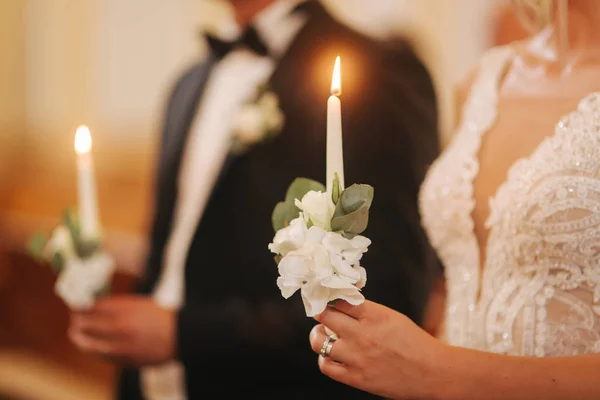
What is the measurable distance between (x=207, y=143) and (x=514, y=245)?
2.87 ft

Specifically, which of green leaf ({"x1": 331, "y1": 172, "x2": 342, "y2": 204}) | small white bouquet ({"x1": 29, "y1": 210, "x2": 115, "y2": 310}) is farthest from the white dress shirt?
green leaf ({"x1": 331, "y1": 172, "x2": 342, "y2": 204})

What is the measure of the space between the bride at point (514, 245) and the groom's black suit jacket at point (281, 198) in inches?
4.8

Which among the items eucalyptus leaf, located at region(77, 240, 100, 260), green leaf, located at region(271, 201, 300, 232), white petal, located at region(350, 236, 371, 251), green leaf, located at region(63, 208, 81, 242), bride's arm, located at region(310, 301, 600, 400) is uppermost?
green leaf, located at region(63, 208, 81, 242)

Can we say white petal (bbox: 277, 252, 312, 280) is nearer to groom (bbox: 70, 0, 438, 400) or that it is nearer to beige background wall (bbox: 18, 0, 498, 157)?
groom (bbox: 70, 0, 438, 400)

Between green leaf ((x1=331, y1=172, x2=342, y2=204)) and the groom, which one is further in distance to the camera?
the groom

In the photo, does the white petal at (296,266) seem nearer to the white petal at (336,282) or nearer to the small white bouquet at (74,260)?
the white petal at (336,282)

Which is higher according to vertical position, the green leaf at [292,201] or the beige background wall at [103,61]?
the beige background wall at [103,61]

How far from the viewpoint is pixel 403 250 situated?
1.41 metres

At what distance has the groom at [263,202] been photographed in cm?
141

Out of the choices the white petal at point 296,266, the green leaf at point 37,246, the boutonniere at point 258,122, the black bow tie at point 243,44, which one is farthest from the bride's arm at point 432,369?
the black bow tie at point 243,44

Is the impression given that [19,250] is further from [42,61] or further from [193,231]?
[193,231]

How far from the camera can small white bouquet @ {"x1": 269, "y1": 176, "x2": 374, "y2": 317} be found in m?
0.79

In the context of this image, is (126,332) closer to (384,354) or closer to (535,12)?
(384,354)

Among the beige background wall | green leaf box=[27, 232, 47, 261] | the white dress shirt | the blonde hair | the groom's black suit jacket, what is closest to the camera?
the blonde hair
